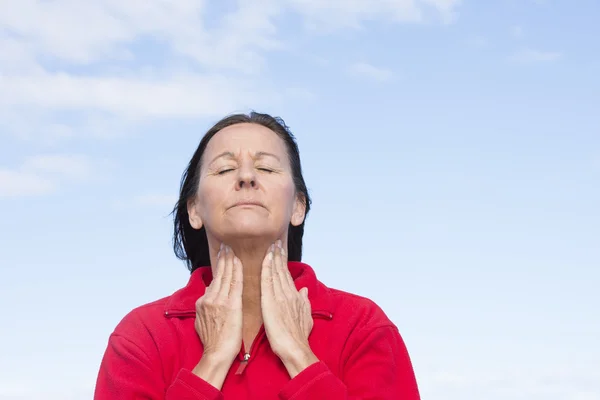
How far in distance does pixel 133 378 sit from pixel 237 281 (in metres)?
0.82

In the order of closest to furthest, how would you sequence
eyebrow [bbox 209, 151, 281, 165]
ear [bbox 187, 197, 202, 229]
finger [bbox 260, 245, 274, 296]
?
1. finger [bbox 260, 245, 274, 296]
2. eyebrow [bbox 209, 151, 281, 165]
3. ear [bbox 187, 197, 202, 229]

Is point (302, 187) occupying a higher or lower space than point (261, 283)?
higher

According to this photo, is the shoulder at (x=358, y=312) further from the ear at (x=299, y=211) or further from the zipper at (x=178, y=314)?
the zipper at (x=178, y=314)

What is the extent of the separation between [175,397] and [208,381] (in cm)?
19

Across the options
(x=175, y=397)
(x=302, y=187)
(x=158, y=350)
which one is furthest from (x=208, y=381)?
(x=302, y=187)

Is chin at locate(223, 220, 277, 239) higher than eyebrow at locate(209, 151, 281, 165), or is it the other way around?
eyebrow at locate(209, 151, 281, 165)

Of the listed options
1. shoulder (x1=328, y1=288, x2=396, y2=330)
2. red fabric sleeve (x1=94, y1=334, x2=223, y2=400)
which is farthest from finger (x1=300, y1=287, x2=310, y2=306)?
red fabric sleeve (x1=94, y1=334, x2=223, y2=400)

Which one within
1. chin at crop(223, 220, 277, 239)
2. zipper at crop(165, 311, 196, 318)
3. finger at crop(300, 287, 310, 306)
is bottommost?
zipper at crop(165, 311, 196, 318)

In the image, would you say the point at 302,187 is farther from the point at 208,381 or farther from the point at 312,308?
the point at 208,381

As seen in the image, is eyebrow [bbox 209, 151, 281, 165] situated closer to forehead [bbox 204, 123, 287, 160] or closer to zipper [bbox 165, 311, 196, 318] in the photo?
forehead [bbox 204, 123, 287, 160]

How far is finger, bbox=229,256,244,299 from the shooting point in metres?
4.97

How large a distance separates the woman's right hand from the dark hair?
1.89 ft

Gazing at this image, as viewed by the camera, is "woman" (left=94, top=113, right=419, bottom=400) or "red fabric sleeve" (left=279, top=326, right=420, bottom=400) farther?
"woman" (left=94, top=113, right=419, bottom=400)

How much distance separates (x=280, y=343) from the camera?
15.4ft
